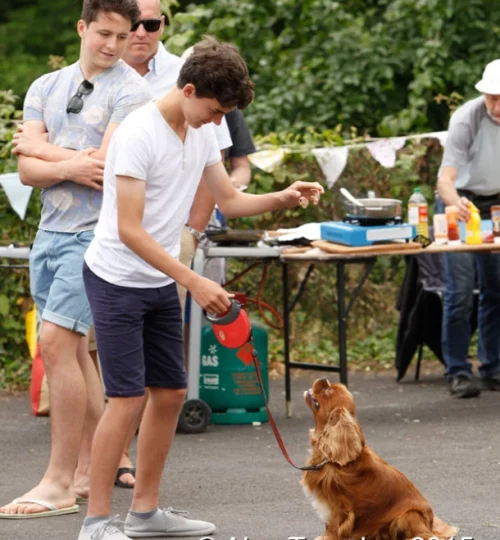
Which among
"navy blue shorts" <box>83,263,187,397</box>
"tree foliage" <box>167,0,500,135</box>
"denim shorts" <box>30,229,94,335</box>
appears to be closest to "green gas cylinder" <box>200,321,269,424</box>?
"denim shorts" <box>30,229,94,335</box>

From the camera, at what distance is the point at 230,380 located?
775 centimetres

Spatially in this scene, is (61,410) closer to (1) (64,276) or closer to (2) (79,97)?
(1) (64,276)

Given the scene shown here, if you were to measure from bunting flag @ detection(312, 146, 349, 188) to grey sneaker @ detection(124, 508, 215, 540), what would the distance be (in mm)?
4951

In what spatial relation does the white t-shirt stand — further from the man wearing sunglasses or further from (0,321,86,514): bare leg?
the man wearing sunglasses

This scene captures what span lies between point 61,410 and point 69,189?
923 mm

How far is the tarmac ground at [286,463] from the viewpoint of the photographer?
5.52 meters

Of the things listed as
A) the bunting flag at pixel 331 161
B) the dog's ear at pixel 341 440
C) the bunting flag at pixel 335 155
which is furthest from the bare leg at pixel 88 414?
the bunting flag at pixel 331 161

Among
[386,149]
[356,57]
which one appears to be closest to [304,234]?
[386,149]

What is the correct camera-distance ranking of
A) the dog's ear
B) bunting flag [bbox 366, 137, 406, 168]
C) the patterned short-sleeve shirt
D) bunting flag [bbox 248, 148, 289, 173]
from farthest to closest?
bunting flag [bbox 366, 137, 406, 168] → bunting flag [bbox 248, 148, 289, 173] → the patterned short-sleeve shirt → the dog's ear

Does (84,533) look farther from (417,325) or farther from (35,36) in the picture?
(35,36)

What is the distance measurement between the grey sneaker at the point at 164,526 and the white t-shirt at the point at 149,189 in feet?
3.07

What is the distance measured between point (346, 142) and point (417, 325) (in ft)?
6.40

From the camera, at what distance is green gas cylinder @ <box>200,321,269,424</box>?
7746mm

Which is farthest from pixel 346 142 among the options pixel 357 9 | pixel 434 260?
pixel 357 9
